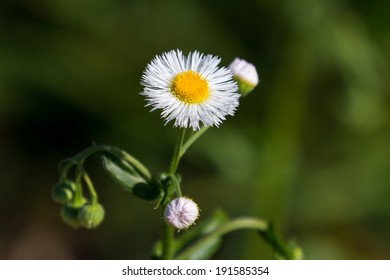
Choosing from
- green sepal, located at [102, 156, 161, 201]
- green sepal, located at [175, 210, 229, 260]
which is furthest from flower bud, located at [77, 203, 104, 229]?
green sepal, located at [175, 210, 229, 260]

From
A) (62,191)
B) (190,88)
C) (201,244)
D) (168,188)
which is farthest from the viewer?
(201,244)

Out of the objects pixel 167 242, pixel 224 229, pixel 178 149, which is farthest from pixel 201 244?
pixel 178 149

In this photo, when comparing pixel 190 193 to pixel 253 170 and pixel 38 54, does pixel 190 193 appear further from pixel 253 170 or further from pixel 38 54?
pixel 38 54

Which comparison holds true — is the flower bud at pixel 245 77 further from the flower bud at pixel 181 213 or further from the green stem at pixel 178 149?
the flower bud at pixel 181 213

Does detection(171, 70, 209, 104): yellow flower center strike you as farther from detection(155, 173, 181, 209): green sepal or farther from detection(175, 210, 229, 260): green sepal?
detection(175, 210, 229, 260): green sepal

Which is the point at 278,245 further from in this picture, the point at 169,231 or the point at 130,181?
the point at 130,181

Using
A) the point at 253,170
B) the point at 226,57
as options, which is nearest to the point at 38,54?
the point at 226,57
